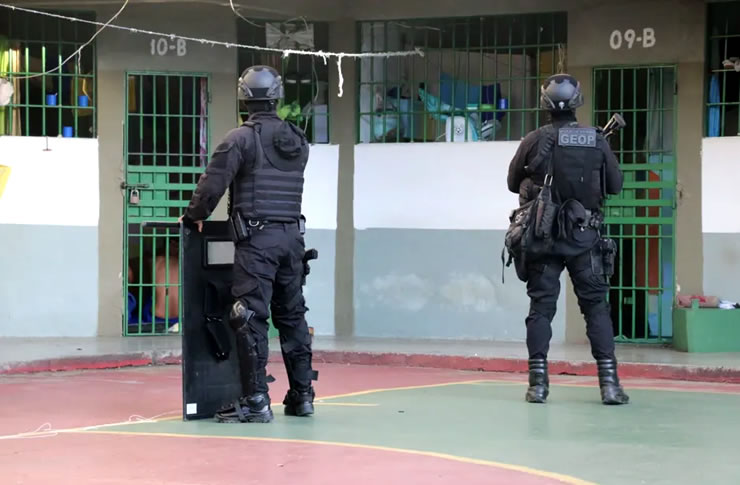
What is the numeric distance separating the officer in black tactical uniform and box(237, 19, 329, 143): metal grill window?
6.33 meters

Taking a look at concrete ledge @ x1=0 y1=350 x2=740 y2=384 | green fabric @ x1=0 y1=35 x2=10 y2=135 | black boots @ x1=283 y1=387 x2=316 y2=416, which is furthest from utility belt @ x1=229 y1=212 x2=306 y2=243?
green fabric @ x1=0 y1=35 x2=10 y2=135

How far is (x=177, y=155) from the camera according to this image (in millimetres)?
14000

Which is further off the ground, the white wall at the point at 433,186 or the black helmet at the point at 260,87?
the black helmet at the point at 260,87

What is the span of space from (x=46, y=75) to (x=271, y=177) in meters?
6.84

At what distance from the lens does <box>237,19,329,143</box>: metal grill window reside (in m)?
14.3

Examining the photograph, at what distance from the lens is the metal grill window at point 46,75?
1380cm

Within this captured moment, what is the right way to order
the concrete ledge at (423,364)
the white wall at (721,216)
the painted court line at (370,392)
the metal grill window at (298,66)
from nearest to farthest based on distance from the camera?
the painted court line at (370,392) → the concrete ledge at (423,364) → the white wall at (721,216) → the metal grill window at (298,66)

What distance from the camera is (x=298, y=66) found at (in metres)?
14.5

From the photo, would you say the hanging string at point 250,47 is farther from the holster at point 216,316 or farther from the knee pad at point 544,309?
the holster at point 216,316

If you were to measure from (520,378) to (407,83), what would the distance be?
4.40 m

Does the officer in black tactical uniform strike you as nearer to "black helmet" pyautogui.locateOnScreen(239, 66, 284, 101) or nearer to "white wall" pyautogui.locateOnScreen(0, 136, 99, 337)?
"black helmet" pyautogui.locateOnScreen(239, 66, 284, 101)

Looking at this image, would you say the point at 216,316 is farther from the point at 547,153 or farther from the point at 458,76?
the point at 458,76

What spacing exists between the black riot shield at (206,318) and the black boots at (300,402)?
0.42 m

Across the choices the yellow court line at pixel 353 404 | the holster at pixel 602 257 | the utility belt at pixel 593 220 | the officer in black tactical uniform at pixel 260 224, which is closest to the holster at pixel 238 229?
the officer in black tactical uniform at pixel 260 224
